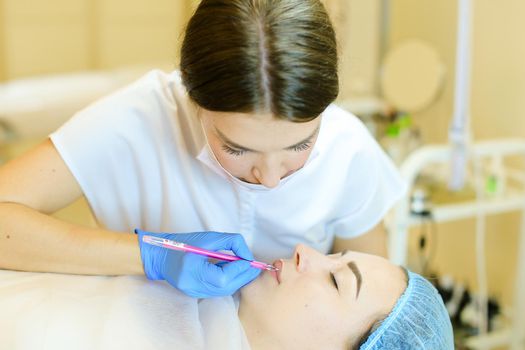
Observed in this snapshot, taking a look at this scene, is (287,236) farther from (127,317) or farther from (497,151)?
(497,151)

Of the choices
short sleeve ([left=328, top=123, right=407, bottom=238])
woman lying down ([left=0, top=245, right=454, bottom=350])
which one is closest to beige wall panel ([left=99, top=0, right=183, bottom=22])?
short sleeve ([left=328, top=123, right=407, bottom=238])

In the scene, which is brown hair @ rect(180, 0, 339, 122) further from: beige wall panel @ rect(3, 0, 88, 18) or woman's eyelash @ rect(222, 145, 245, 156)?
beige wall panel @ rect(3, 0, 88, 18)

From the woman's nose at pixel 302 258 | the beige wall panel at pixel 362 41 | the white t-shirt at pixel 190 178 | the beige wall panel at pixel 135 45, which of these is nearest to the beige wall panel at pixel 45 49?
the beige wall panel at pixel 135 45

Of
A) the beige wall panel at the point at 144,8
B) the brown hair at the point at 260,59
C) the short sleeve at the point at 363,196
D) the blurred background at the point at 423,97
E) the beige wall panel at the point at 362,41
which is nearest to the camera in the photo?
the brown hair at the point at 260,59

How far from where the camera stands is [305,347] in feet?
3.80

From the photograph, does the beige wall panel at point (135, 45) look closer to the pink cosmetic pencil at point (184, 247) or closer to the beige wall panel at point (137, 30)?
the beige wall panel at point (137, 30)

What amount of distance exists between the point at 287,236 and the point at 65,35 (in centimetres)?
243

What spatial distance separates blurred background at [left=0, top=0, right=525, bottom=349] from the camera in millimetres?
2303

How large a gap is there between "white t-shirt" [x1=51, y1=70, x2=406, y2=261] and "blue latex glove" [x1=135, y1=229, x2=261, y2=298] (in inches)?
5.0

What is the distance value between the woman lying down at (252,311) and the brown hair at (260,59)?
0.34 meters

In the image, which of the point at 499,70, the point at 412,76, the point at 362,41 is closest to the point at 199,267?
the point at 499,70

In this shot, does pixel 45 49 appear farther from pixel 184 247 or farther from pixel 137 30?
pixel 184 247

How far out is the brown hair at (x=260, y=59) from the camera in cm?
97

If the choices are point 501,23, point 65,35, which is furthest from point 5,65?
point 501,23
